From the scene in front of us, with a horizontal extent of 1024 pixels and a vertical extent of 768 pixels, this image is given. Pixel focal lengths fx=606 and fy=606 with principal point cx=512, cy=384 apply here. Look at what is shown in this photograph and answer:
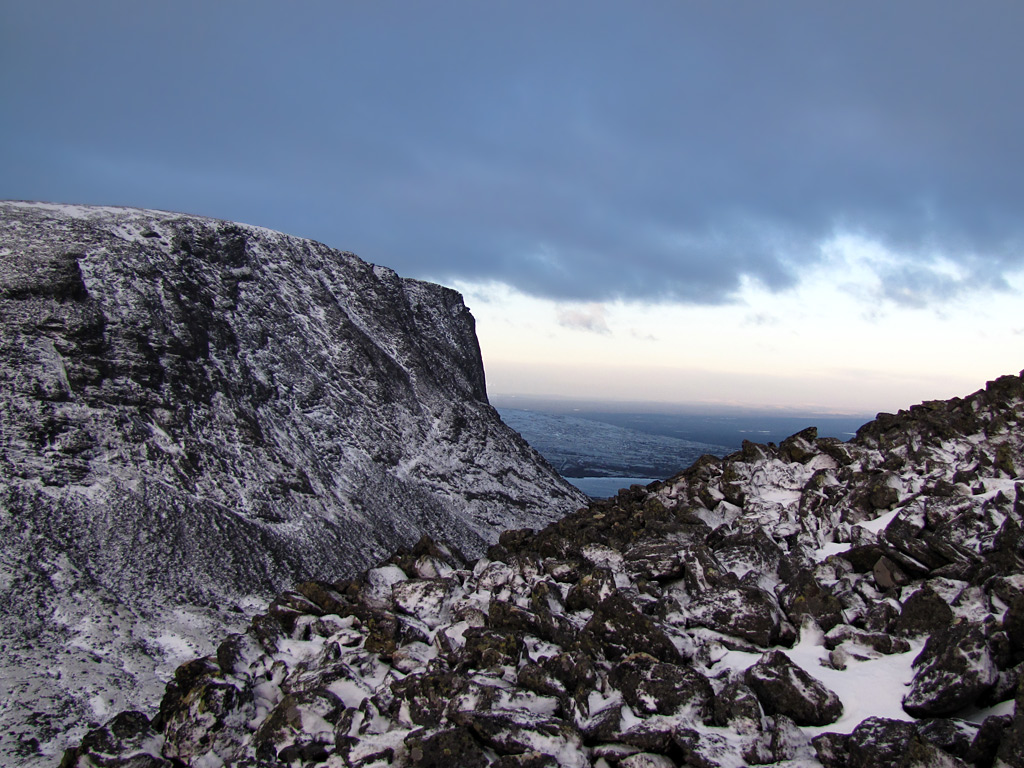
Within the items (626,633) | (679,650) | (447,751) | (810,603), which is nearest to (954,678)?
(810,603)

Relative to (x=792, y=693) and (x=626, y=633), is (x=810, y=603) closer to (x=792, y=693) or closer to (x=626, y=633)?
(x=792, y=693)

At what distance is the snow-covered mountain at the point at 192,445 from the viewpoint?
33219 mm

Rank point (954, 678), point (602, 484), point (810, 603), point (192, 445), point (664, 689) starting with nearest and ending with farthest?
1. point (954, 678)
2. point (664, 689)
3. point (810, 603)
4. point (192, 445)
5. point (602, 484)

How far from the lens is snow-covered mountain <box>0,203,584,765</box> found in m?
33.2

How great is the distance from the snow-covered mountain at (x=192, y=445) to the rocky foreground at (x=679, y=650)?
64.5ft

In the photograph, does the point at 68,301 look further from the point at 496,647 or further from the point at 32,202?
the point at 496,647

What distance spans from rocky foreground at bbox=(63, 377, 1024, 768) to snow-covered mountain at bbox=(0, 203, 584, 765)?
64.5 ft

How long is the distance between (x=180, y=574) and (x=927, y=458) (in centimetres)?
4122

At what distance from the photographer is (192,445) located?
5156 centimetres

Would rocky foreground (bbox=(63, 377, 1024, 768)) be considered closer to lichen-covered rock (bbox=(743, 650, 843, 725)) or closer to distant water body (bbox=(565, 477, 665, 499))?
lichen-covered rock (bbox=(743, 650, 843, 725))

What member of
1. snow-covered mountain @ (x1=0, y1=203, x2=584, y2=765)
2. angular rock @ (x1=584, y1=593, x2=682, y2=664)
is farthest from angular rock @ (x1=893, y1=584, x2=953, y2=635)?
snow-covered mountain @ (x1=0, y1=203, x2=584, y2=765)

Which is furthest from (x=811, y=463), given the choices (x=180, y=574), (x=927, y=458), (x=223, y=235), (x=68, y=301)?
(x=223, y=235)

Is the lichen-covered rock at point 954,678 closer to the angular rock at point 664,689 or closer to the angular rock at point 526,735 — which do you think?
the angular rock at point 664,689

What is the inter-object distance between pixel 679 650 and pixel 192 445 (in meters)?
51.3
